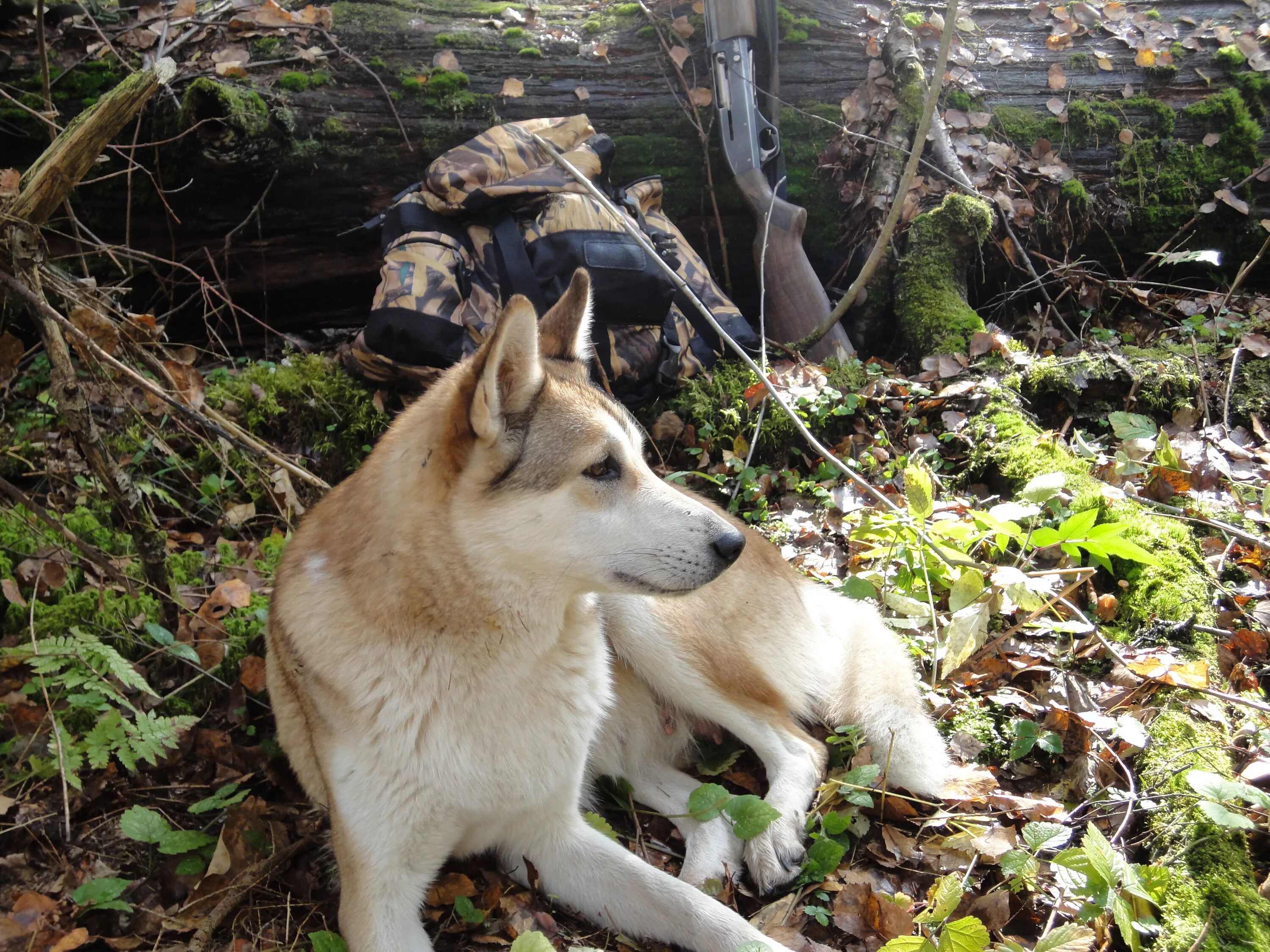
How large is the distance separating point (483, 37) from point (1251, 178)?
17.3 ft

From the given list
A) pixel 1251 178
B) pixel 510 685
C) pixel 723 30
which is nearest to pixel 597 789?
pixel 510 685

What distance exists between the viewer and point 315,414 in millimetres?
4797

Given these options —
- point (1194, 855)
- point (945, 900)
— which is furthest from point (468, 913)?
point (1194, 855)

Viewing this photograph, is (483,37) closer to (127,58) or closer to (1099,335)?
(127,58)

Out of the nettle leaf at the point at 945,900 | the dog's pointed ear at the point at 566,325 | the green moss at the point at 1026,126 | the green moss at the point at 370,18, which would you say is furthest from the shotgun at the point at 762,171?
the nettle leaf at the point at 945,900

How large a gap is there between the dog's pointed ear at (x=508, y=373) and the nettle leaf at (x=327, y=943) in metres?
1.49

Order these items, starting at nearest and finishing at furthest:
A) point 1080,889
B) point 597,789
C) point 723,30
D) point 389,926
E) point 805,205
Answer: point 1080,889, point 389,926, point 597,789, point 723,30, point 805,205

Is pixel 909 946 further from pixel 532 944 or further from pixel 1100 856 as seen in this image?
pixel 532 944

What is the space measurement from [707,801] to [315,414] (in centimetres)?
314

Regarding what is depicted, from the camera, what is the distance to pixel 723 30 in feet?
18.6

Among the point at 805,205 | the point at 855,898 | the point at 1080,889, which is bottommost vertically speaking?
the point at 855,898

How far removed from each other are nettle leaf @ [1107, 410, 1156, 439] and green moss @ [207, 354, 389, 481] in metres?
3.71

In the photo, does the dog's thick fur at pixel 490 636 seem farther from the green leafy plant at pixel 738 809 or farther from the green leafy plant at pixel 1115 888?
the green leafy plant at pixel 1115 888

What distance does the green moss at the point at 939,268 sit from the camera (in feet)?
17.4
